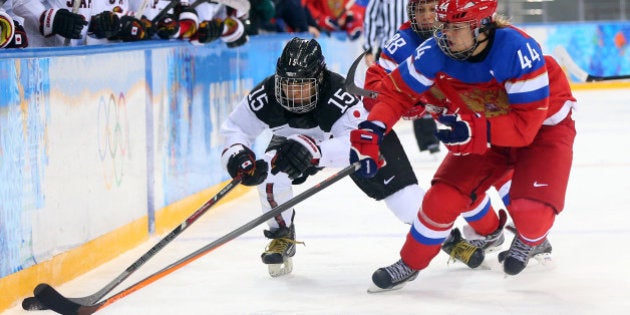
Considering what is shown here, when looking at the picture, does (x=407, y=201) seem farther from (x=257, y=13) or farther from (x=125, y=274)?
(x=257, y=13)

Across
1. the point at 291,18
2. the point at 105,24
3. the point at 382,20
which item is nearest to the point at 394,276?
the point at 105,24

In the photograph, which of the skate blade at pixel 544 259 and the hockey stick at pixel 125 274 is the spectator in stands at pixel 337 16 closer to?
the skate blade at pixel 544 259

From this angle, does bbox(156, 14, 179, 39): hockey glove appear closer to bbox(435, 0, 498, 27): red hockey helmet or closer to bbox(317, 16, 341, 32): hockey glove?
bbox(435, 0, 498, 27): red hockey helmet

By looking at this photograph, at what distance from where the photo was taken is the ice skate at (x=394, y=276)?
4074 millimetres

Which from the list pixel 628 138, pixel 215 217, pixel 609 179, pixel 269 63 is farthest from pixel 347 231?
pixel 628 138

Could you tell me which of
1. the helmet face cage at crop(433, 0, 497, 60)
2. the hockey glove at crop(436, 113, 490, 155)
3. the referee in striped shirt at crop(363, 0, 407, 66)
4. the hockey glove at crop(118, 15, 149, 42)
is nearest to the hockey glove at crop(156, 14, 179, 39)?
the hockey glove at crop(118, 15, 149, 42)

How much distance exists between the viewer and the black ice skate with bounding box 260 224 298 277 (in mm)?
4449

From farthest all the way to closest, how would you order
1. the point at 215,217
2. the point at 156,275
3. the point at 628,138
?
the point at 628,138 < the point at 215,217 < the point at 156,275

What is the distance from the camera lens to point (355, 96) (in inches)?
173

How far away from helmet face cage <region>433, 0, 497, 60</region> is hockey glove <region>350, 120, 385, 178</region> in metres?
0.35

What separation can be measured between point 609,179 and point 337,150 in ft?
10.5

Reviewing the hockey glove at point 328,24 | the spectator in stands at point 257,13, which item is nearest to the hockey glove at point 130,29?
the spectator in stands at point 257,13

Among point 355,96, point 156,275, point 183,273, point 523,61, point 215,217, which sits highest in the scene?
point 523,61

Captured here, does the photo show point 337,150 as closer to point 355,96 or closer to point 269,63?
point 355,96
